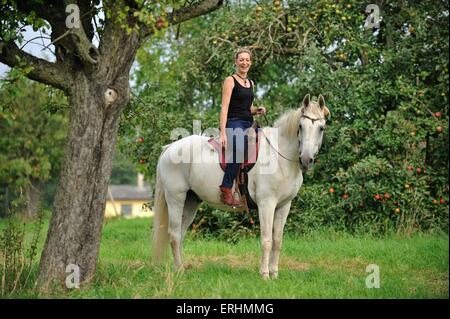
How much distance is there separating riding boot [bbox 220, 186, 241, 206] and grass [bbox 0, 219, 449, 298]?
0.90 meters

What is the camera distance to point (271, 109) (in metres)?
13.0

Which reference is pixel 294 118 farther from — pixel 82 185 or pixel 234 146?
pixel 82 185

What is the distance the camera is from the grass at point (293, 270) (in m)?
6.52

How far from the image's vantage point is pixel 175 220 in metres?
8.43

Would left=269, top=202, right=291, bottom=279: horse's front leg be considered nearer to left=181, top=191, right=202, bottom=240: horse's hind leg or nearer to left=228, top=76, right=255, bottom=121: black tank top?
left=228, top=76, right=255, bottom=121: black tank top

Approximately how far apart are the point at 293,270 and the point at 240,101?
246 cm

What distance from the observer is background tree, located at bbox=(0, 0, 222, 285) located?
22.4ft
